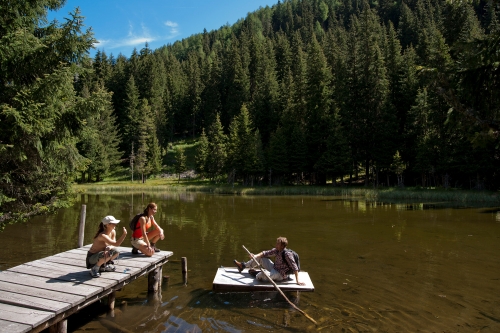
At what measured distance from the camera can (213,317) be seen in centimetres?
829

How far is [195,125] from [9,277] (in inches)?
3357

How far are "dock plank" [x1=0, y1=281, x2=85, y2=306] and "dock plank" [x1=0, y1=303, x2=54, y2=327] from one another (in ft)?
1.66

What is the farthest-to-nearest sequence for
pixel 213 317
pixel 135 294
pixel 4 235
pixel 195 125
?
1. pixel 195 125
2. pixel 4 235
3. pixel 135 294
4. pixel 213 317

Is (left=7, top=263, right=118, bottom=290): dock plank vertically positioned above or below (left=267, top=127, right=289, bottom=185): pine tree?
below

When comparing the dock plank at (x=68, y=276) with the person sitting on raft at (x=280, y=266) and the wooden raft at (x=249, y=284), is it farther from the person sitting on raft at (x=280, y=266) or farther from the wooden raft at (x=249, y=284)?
the person sitting on raft at (x=280, y=266)

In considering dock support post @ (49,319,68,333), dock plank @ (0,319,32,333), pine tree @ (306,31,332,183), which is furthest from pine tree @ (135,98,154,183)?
dock plank @ (0,319,32,333)

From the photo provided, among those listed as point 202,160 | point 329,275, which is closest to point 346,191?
point 202,160

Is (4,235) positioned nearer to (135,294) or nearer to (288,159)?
(135,294)

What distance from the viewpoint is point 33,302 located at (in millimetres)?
6449

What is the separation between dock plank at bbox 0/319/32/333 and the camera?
543cm

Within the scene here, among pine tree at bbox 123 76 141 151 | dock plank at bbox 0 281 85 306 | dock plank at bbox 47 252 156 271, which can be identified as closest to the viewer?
dock plank at bbox 0 281 85 306

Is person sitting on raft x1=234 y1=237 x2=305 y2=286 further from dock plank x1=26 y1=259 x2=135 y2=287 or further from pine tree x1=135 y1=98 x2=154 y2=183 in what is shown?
pine tree x1=135 y1=98 x2=154 y2=183

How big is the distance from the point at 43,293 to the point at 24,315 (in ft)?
3.29

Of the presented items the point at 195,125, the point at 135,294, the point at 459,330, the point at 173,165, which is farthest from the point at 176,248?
the point at 195,125
